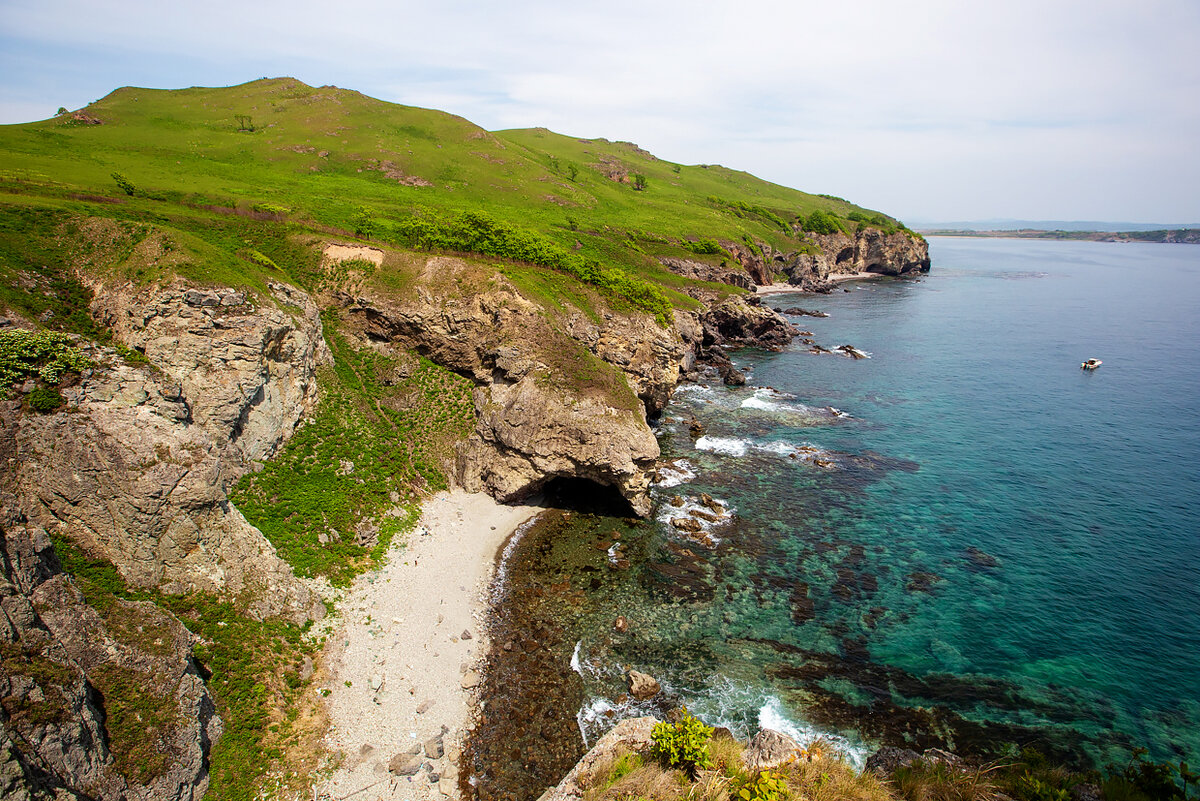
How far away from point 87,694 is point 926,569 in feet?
138

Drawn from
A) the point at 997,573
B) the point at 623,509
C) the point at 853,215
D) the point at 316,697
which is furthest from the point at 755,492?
the point at 853,215

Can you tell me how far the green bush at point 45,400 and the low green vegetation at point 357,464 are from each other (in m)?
9.87

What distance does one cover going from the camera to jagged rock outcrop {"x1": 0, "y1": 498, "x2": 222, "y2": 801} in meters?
14.9

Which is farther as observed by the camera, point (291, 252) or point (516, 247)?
point (516, 247)

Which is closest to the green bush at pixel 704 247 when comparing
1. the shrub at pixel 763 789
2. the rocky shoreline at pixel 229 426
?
the rocky shoreline at pixel 229 426

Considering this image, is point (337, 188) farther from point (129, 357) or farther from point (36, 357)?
point (36, 357)

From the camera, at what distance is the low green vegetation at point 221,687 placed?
1800cm

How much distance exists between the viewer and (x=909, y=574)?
1316 inches

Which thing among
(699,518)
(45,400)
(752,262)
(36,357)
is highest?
(752,262)

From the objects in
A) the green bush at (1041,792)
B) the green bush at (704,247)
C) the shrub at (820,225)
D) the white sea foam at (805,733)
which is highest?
the shrub at (820,225)

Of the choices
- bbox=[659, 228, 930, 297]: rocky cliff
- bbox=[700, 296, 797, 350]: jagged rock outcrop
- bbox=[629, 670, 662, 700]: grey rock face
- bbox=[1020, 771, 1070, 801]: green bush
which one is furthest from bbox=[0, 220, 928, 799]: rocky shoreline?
bbox=[659, 228, 930, 297]: rocky cliff

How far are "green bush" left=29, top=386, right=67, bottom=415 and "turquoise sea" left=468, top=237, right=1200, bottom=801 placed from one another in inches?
919

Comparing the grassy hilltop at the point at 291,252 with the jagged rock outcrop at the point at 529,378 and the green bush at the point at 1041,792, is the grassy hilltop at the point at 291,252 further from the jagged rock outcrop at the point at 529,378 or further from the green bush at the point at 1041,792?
the green bush at the point at 1041,792

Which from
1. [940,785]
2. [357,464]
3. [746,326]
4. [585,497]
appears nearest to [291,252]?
[357,464]
